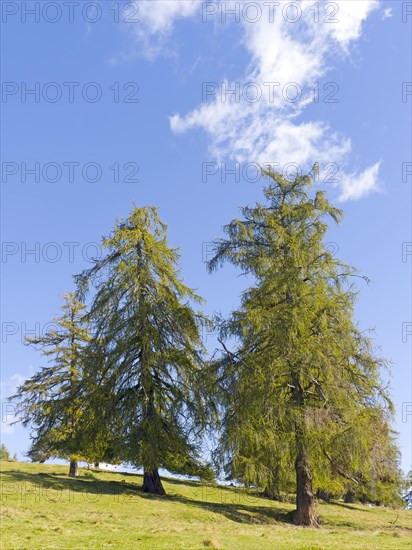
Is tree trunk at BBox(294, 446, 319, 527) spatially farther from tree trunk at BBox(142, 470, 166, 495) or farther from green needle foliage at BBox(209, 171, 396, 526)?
tree trunk at BBox(142, 470, 166, 495)

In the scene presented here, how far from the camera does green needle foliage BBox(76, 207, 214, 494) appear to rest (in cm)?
2248

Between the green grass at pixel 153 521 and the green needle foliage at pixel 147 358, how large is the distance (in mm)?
2208

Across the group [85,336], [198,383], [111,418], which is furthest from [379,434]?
[85,336]

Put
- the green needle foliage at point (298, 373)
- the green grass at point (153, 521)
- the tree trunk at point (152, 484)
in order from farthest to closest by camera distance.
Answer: the tree trunk at point (152, 484)
the green needle foliage at point (298, 373)
the green grass at point (153, 521)

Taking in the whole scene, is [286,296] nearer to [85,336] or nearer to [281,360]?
[281,360]

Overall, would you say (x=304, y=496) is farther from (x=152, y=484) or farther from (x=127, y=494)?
(x=127, y=494)

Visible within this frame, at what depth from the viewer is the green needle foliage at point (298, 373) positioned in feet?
63.0

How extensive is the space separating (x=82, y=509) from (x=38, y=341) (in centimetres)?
1539

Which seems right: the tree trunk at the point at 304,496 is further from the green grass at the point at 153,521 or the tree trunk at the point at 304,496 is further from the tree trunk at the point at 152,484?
the tree trunk at the point at 152,484

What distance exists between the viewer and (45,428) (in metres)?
28.3

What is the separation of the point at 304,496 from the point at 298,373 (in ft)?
16.9

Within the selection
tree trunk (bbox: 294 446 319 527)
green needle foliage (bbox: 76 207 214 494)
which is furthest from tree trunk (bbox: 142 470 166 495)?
tree trunk (bbox: 294 446 319 527)

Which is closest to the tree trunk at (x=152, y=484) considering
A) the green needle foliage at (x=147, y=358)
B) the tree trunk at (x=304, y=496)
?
the green needle foliage at (x=147, y=358)

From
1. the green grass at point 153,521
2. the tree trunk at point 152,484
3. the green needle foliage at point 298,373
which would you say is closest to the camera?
the green grass at point 153,521
